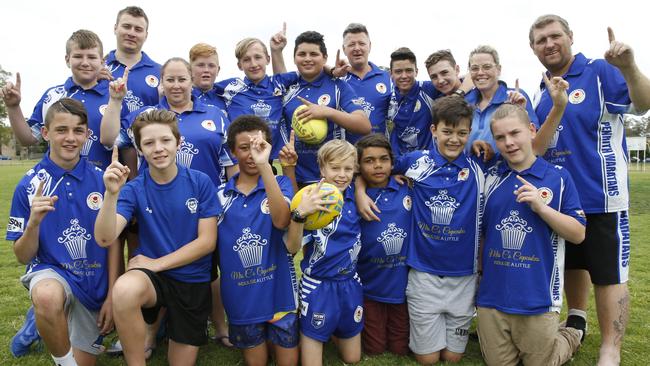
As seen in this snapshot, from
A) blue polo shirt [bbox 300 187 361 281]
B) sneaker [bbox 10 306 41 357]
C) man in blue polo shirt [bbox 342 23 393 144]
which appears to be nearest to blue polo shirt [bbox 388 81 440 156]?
man in blue polo shirt [bbox 342 23 393 144]

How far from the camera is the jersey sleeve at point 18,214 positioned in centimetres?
357

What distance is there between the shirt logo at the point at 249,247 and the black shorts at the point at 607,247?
272 cm

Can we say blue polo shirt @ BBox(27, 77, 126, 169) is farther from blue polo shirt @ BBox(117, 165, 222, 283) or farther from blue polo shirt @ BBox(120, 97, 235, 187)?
blue polo shirt @ BBox(117, 165, 222, 283)

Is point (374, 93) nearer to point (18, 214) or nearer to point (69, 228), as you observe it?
point (69, 228)

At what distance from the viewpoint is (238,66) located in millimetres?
5074

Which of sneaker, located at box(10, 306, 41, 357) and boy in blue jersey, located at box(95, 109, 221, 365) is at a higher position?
boy in blue jersey, located at box(95, 109, 221, 365)

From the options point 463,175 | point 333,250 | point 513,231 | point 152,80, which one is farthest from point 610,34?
point 152,80

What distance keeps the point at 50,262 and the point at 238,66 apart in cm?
259

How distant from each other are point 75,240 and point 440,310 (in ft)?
9.93

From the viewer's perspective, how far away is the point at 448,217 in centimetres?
409

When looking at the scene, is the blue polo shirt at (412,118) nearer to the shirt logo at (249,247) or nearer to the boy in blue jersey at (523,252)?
the boy in blue jersey at (523,252)

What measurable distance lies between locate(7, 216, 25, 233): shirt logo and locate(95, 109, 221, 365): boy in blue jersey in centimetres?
72

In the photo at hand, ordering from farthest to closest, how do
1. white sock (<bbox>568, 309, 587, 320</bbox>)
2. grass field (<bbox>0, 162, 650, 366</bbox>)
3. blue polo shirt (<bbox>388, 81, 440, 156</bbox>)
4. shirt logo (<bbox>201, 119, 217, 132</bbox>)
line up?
blue polo shirt (<bbox>388, 81, 440, 156</bbox>), white sock (<bbox>568, 309, 587, 320</bbox>), shirt logo (<bbox>201, 119, 217, 132</bbox>), grass field (<bbox>0, 162, 650, 366</bbox>)

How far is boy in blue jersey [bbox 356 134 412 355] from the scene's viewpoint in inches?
166
